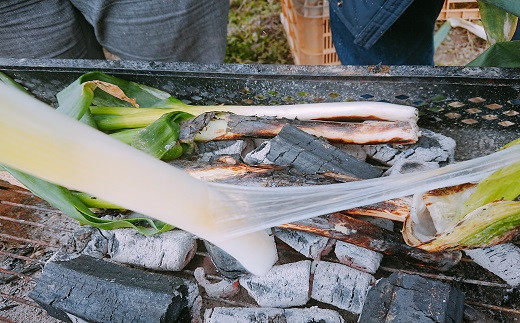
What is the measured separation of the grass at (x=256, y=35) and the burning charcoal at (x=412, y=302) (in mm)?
2278

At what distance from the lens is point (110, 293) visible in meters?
1.32

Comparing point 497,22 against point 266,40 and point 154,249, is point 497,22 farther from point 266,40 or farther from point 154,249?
point 266,40

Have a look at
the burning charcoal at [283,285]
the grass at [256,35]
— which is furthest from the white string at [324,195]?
the grass at [256,35]

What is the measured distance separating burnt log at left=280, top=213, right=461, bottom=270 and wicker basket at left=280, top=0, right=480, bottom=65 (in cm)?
147

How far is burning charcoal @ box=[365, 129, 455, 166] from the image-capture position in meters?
1.53

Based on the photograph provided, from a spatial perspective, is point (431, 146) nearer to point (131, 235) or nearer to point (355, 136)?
point (355, 136)

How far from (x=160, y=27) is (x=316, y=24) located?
0.90 meters

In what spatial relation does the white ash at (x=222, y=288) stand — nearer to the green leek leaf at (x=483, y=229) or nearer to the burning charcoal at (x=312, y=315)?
the burning charcoal at (x=312, y=315)

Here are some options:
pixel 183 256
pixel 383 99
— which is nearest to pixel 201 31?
pixel 383 99

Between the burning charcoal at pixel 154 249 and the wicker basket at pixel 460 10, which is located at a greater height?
the wicker basket at pixel 460 10

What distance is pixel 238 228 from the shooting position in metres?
1.21

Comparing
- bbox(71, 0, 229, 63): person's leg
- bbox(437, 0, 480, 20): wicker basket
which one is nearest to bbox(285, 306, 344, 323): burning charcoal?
bbox(71, 0, 229, 63): person's leg

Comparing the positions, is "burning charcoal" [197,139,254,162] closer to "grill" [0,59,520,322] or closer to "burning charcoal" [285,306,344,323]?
"grill" [0,59,520,322]

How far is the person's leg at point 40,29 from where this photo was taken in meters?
2.02
